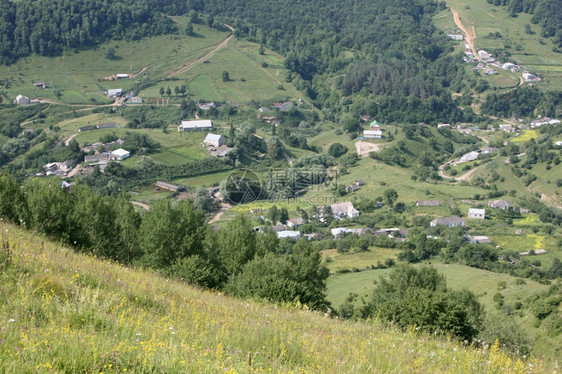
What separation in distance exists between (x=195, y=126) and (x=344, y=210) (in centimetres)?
2460

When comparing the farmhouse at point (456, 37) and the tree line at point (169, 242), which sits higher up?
the tree line at point (169, 242)

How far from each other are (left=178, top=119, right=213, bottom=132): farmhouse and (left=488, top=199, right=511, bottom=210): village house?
110 ft

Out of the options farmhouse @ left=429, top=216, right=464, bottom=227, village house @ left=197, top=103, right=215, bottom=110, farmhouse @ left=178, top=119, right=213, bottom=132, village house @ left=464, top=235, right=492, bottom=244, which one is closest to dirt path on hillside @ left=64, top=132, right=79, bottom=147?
farmhouse @ left=178, top=119, right=213, bottom=132

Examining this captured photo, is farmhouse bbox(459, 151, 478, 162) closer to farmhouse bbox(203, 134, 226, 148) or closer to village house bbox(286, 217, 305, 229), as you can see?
village house bbox(286, 217, 305, 229)

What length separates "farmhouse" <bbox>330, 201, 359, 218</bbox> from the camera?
45.4 metres

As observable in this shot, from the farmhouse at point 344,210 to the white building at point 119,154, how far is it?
844 inches

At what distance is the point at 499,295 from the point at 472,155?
4157cm

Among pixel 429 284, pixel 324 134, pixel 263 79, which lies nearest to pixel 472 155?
pixel 324 134

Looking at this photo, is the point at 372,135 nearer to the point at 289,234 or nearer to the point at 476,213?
the point at 476,213

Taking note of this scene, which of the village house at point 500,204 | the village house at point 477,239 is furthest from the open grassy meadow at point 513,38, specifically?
the village house at point 477,239

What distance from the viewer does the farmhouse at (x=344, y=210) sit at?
45406mm

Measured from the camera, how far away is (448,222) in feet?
138

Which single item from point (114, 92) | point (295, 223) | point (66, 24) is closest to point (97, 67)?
point (114, 92)

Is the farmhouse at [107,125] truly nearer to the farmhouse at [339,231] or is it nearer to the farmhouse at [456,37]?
the farmhouse at [339,231]
